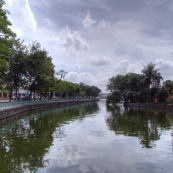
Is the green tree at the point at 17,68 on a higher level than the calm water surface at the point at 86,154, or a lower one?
higher

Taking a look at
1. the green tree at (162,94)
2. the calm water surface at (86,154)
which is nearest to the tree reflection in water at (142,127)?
the calm water surface at (86,154)

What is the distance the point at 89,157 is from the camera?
38.3ft

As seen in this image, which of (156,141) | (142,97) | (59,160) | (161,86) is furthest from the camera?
(142,97)

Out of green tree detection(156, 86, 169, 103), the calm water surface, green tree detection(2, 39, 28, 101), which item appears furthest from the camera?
green tree detection(156, 86, 169, 103)

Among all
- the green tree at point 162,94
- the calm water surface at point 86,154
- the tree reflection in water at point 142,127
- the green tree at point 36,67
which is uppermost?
the green tree at point 36,67

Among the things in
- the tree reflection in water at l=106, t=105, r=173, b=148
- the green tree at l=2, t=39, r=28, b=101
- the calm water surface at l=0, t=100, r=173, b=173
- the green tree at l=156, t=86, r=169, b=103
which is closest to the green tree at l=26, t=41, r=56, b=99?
the green tree at l=2, t=39, r=28, b=101

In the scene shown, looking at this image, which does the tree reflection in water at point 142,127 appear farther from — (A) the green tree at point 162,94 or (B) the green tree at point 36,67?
(A) the green tree at point 162,94

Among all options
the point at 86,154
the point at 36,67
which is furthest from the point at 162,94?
the point at 86,154

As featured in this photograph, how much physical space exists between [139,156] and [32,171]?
5.83m

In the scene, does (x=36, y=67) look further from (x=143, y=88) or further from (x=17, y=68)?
(x=143, y=88)

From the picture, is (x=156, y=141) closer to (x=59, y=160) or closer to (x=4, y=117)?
(x=59, y=160)

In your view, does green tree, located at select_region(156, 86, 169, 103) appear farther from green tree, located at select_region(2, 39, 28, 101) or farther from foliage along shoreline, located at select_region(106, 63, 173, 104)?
green tree, located at select_region(2, 39, 28, 101)

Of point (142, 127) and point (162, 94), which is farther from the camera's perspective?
point (162, 94)

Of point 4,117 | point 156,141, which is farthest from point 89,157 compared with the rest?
point 4,117
